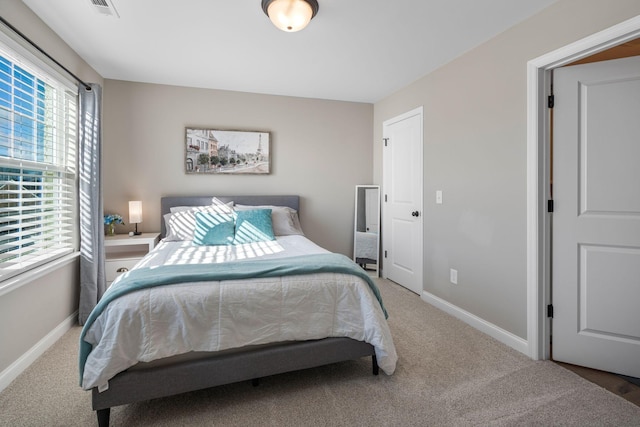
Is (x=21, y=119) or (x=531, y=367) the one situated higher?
(x=21, y=119)

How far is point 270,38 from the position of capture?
2.59 m

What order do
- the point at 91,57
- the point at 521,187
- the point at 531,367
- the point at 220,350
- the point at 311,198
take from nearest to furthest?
the point at 220,350 → the point at 531,367 → the point at 521,187 → the point at 91,57 → the point at 311,198

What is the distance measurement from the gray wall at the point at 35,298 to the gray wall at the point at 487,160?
3.30m

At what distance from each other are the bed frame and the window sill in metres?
0.98

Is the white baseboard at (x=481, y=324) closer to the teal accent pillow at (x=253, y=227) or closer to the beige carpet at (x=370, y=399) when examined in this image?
the beige carpet at (x=370, y=399)

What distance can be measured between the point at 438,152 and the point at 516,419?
2.29m

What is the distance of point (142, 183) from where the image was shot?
11.9 ft

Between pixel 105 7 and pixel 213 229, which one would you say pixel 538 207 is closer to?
pixel 213 229

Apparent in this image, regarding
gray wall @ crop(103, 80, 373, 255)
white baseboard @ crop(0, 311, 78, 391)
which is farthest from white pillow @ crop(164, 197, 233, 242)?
white baseboard @ crop(0, 311, 78, 391)

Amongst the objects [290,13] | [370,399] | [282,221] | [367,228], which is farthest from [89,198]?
[367,228]

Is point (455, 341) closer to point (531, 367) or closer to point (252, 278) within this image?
Answer: point (531, 367)

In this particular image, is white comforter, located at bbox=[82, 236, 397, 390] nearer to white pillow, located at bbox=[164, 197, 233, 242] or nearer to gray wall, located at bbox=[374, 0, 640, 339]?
gray wall, located at bbox=[374, 0, 640, 339]

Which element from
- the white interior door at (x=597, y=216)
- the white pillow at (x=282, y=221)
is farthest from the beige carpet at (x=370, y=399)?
the white pillow at (x=282, y=221)

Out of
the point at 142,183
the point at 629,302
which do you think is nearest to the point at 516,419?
the point at 629,302
